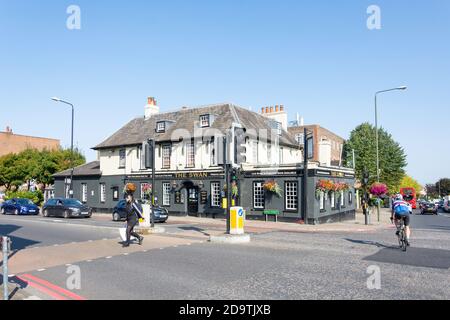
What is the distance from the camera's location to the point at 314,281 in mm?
8070

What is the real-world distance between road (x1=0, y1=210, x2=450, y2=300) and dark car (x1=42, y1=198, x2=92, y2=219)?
13649 millimetres

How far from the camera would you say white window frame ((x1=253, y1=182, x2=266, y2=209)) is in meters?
26.0

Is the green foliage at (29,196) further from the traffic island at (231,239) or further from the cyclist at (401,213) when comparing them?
the cyclist at (401,213)

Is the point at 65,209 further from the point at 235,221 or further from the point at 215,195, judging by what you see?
the point at 235,221

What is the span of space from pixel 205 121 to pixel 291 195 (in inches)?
396

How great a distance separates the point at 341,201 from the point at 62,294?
25021mm

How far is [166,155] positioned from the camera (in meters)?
31.7

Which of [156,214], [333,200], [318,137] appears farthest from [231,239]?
[318,137]

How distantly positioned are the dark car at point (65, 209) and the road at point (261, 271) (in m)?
13.6

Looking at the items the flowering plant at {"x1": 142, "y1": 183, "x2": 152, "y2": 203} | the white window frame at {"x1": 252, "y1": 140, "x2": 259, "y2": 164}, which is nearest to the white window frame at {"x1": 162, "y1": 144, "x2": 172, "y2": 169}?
the flowering plant at {"x1": 142, "y1": 183, "x2": 152, "y2": 203}

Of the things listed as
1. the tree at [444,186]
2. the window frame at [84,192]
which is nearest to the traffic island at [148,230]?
the window frame at [84,192]

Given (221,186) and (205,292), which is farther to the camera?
(221,186)

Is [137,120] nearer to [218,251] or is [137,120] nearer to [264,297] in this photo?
[218,251]
